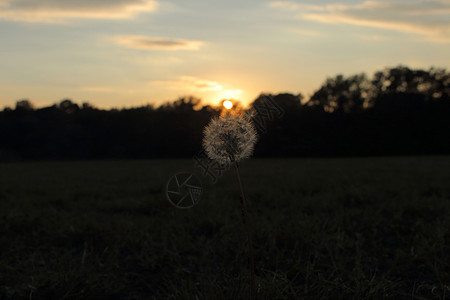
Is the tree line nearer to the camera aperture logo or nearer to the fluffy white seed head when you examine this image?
the camera aperture logo

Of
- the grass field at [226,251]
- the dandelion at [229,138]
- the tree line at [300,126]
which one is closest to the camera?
the dandelion at [229,138]

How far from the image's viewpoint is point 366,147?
38281 mm

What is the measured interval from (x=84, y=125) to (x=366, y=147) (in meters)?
31.6

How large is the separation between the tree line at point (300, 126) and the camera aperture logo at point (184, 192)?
23.6 m

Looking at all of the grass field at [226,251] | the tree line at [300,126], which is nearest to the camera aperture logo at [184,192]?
the grass field at [226,251]

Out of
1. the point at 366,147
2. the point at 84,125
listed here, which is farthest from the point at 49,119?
the point at 366,147

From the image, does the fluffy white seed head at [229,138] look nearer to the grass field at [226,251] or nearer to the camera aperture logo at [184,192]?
the camera aperture logo at [184,192]

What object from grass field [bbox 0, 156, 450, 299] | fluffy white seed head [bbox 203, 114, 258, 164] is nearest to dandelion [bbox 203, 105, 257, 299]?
fluffy white seed head [bbox 203, 114, 258, 164]

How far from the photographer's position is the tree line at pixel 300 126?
1427 inches

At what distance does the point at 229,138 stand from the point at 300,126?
101 feet

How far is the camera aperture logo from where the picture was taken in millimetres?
2729

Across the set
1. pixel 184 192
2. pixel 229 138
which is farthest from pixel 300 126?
pixel 229 138

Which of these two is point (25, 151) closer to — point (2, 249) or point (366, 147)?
point (366, 147)

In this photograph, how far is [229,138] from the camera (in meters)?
1.90
